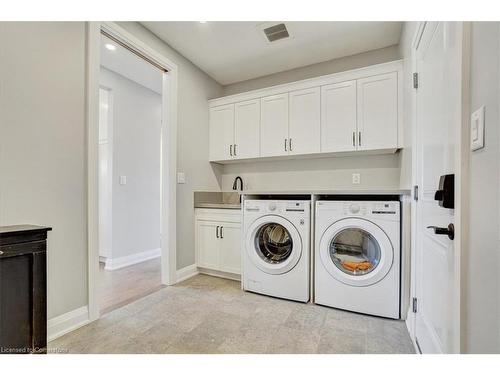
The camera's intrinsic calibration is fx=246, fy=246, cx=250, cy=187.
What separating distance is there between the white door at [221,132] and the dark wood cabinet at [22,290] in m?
2.09

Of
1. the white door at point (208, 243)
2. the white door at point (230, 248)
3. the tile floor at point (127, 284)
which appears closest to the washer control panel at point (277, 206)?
the white door at point (230, 248)

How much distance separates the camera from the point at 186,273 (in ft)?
8.93

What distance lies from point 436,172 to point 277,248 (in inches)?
58.2

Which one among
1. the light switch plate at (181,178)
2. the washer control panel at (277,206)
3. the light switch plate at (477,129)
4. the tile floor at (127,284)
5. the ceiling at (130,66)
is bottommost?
the tile floor at (127,284)

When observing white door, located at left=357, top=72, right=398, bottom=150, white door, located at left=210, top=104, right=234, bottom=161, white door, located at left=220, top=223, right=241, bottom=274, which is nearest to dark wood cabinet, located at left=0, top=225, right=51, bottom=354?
white door, located at left=220, top=223, right=241, bottom=274

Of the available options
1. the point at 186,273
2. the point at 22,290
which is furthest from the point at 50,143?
the point at 186,273

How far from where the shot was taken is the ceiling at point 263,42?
227 centimetres

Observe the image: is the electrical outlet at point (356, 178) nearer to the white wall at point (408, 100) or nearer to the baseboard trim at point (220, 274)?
the white wall at point (408, 100)

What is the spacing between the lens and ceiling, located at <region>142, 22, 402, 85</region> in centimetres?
227

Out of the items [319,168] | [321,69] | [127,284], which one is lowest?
[127,284]

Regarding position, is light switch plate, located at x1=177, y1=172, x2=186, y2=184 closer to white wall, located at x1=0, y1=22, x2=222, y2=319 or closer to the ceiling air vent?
white wall, located at x1=0, y1=22, x2=222, y2=319

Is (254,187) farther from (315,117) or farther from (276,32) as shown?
(276,32)

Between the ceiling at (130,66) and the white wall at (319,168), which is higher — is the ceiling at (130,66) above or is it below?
above
